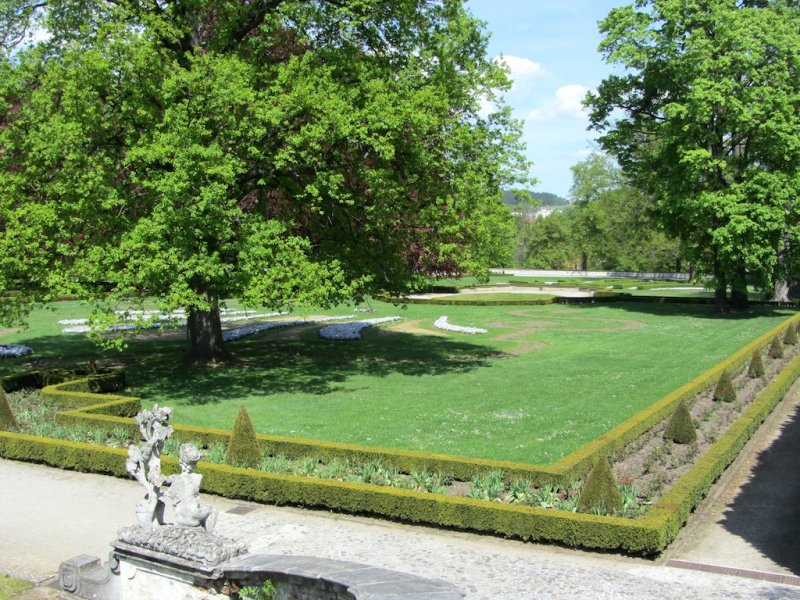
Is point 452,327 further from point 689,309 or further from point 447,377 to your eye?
point 689,309

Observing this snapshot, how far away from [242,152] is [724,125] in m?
28.1


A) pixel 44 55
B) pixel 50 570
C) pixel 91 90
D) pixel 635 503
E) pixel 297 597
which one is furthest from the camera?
pixel 44 55

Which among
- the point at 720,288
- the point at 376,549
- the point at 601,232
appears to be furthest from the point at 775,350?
the point at 601,232

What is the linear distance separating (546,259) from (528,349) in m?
85.4

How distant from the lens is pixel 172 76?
2238 centimetres

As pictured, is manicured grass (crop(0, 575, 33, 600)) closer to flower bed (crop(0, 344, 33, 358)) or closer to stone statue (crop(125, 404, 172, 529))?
stone statue (crop(125, 404, 172, 529))

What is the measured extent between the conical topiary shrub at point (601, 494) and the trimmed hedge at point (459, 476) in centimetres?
54

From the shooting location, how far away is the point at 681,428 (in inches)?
677

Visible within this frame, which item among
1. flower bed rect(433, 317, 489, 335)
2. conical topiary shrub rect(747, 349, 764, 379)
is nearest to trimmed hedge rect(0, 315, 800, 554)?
conical topiary shrub rect(747, 349, 764, 379)

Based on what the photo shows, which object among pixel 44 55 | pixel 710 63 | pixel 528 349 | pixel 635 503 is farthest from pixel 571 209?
pixel 635 503

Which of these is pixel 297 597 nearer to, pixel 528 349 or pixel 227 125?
pixel 227 125

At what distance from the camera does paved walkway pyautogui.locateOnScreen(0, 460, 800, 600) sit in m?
10.3

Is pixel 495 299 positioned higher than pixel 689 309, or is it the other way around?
pixel 495 299

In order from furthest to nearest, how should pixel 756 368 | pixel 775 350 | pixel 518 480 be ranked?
pixel 775 350 < pixel 756 368 < pixel 518 480
